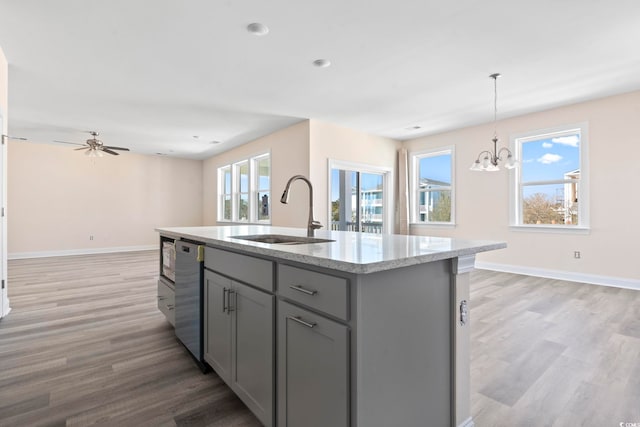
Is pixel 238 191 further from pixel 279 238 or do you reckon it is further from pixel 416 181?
pixel 279 238

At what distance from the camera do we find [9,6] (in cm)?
239

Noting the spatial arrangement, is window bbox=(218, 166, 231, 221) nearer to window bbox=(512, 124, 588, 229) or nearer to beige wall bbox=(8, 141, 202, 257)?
beige wall bbox=(8, 141, 202, 257)

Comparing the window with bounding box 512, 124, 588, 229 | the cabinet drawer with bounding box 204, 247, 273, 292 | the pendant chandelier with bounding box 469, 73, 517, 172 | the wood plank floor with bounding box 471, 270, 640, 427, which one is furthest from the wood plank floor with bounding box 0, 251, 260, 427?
the window with bounding box 512, 124, 588, 229

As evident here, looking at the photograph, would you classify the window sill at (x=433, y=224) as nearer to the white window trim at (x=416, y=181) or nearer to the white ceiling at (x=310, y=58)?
the white window trim at (x=416, y=181)

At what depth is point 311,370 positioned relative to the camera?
1.20 meters

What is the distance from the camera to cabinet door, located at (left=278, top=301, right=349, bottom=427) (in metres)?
1.09

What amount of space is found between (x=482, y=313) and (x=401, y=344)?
2.45 metres

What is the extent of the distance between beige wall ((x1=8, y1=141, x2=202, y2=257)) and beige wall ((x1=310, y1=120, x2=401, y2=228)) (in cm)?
547

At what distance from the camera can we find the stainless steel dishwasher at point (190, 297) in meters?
2.07

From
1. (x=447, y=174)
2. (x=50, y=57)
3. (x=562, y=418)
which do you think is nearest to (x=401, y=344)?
(x=562, y=418)

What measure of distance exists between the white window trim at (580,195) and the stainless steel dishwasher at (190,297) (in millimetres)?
5135

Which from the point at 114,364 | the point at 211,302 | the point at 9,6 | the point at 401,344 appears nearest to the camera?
the point at 401,344

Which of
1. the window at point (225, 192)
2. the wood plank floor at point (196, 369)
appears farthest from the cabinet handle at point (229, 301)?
the window at point (225, 192)

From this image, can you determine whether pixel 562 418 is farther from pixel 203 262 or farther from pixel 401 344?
pixel 203 262
